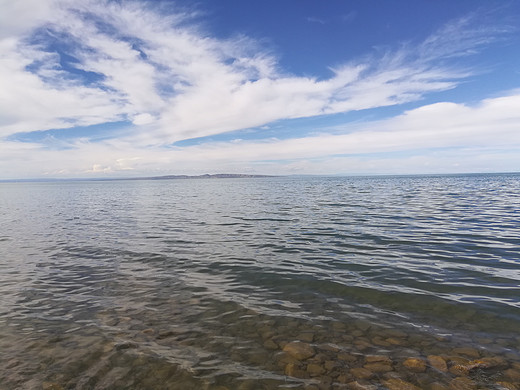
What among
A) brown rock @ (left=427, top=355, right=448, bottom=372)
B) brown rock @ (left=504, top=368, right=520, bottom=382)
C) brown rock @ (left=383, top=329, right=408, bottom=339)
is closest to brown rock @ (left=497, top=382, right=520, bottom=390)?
brown rock @ (left=504, top=368, right=520, bottom=382)

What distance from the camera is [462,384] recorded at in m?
6.40

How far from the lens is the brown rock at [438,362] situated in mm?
6948

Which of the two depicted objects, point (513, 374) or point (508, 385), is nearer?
point (508, 385)

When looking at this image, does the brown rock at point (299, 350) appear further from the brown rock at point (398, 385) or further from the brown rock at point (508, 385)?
the brown rock at point (508, 385)

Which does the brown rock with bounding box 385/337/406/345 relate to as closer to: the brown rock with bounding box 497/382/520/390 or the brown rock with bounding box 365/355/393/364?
the brown rock with bounding box 365/355/393/364

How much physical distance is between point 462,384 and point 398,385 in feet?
4.27

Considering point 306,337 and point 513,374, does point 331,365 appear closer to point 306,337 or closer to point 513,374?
point 306,337

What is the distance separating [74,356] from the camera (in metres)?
7.61

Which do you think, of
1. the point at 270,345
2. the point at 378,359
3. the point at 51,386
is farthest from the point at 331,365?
the point at 51,386

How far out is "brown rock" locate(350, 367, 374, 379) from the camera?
6.73 metres

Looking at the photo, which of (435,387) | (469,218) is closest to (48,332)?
(435,387)

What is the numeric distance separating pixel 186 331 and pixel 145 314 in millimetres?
1936

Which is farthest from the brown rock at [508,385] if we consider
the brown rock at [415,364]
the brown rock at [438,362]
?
the brown rock at [415,364]

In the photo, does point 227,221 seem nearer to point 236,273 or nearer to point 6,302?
point 236,273
